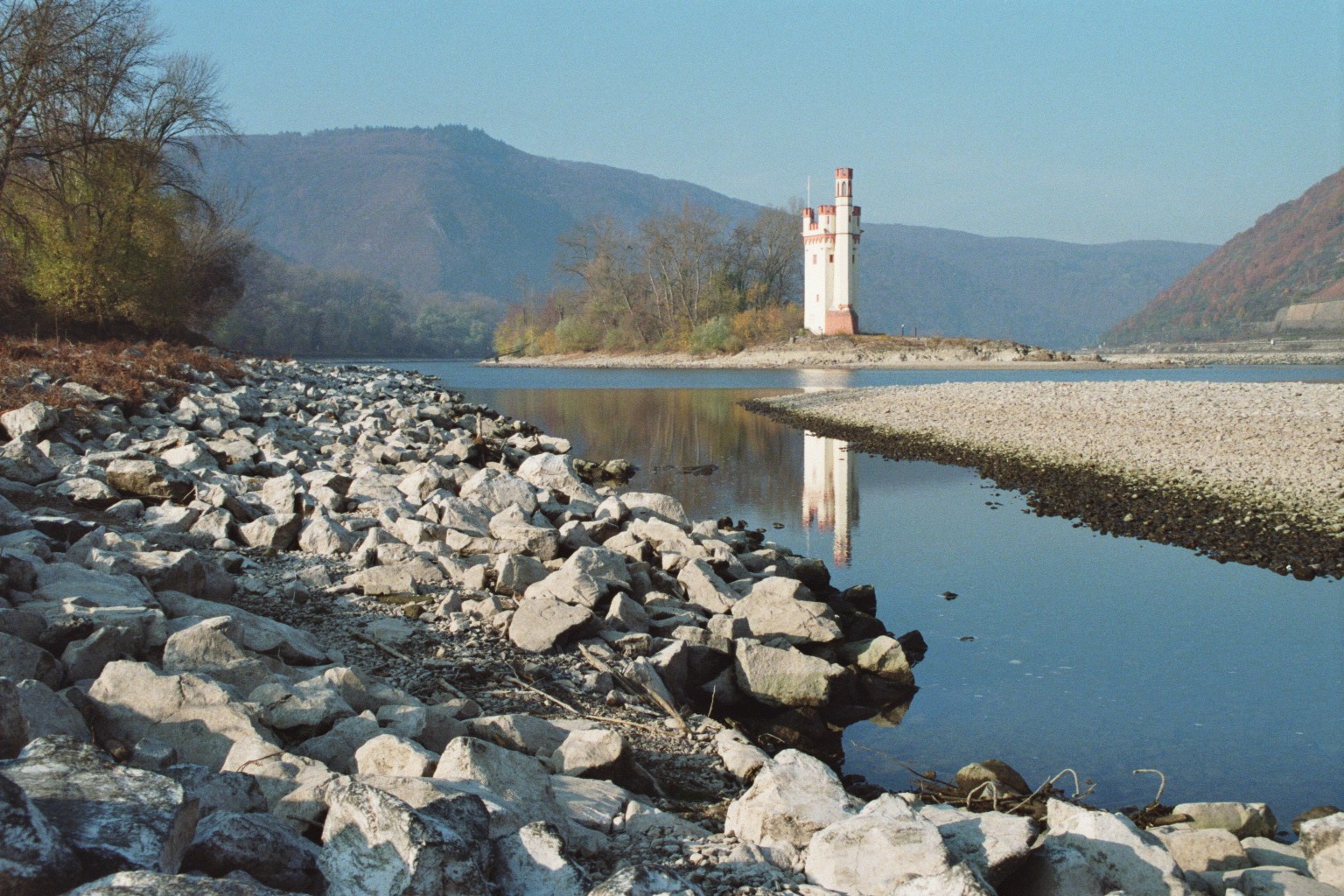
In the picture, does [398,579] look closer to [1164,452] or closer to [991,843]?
[991,843]

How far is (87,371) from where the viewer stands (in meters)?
13.3

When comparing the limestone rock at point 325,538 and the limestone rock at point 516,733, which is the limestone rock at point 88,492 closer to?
the limestone rock at point 325,538

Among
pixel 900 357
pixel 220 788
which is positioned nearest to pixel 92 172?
pixel 220 788

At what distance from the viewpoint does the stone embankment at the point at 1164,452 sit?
11320 mm

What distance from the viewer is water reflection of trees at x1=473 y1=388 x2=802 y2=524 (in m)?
16.0

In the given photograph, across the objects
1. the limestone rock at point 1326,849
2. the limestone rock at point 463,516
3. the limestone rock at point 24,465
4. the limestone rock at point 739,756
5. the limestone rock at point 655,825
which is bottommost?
the limestone rock at point 739,756

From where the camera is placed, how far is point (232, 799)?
2.69 meters

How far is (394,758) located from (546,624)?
2.58m

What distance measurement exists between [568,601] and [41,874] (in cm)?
434

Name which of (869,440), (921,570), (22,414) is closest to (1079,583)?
(921,570)

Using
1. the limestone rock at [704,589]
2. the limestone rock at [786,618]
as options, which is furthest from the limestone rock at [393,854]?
the limestone rock at [704,589]

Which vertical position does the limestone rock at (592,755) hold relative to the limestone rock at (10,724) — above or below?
below

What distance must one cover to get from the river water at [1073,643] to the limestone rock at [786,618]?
0.79 metres

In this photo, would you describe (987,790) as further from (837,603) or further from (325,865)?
(837,603)
